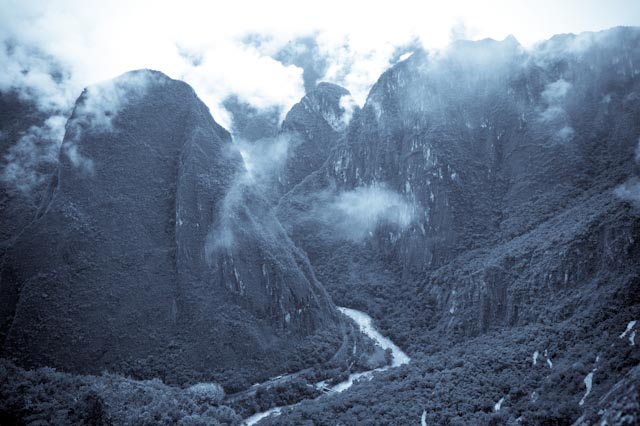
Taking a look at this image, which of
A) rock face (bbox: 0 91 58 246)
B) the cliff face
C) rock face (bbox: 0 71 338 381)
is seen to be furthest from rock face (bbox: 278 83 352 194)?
rock face (bbox: 0 91 58 246)

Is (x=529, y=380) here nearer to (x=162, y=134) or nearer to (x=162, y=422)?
(x=162, y=422)

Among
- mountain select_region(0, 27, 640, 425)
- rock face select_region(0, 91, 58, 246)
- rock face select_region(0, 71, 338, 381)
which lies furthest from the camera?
rock face select_region(0, 91, 58, 246)

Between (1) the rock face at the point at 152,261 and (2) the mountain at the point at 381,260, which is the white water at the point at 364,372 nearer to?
(2) the mountain at the point at 381,260

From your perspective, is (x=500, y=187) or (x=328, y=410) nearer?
(x=328, y=410)

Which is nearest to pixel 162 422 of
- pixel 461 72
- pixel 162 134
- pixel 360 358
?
pixel 360 358

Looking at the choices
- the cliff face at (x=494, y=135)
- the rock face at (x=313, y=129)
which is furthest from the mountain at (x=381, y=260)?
the rock face at (x=313, y=129)

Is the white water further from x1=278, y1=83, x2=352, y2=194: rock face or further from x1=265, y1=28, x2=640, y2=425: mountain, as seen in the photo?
x1=278, y1=83, x2=352, y2=194: rock face

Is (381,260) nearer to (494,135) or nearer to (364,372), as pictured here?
(364,372)
